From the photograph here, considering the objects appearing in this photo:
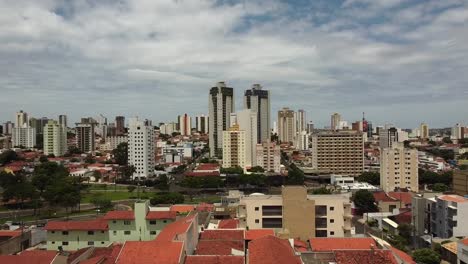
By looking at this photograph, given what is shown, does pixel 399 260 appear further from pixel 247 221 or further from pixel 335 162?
pixel 335 162

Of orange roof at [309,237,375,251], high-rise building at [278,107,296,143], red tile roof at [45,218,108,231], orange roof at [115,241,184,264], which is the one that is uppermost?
high-rise building at [278,107,296,143]

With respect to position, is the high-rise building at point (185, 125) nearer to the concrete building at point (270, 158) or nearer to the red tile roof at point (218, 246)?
the concrete building at point (270, 158)

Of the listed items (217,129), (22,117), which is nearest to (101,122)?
(22,117)

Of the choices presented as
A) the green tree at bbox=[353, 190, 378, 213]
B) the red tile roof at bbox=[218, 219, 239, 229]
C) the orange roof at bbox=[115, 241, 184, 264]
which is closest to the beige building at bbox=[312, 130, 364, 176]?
the green tree at bbox=[353, 190, 378, 213]

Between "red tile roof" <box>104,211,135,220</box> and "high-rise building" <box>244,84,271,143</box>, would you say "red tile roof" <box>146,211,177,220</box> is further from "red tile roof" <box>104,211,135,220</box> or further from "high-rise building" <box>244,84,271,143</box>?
"high-rise building" <box>244,84,271,143</box>

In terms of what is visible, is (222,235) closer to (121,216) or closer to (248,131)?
(121,216)
